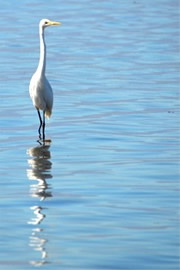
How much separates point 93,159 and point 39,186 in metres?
1.71

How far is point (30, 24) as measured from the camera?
3262 cm

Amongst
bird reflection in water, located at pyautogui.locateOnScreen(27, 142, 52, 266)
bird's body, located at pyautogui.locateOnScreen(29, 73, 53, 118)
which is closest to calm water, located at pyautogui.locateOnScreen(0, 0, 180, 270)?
bird reflection in water, located at pyautogui.locateOnScreen(27, 142, 52, 266)

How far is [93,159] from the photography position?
502 inches

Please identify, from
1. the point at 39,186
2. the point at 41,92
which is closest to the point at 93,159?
the point at 39,186

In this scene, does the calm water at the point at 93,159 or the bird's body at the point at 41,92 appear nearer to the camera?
the calm water at the point at 93,159

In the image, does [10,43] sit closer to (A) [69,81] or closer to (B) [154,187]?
(A) [69,81]

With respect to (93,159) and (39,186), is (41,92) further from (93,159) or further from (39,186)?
(39,186)

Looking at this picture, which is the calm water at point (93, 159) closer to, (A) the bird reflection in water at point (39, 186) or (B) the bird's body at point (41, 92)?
(A) the bird reflection in water at point (39, 186)

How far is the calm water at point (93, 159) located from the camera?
872 cm

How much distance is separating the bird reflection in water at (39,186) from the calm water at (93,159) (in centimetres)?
1

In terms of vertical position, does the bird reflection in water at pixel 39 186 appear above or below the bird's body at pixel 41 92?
below

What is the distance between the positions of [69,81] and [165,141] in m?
6.67

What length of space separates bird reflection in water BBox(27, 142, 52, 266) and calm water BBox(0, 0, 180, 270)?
1cm

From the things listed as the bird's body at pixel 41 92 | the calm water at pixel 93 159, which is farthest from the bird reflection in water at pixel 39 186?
the bird's body at pixel 41 92
